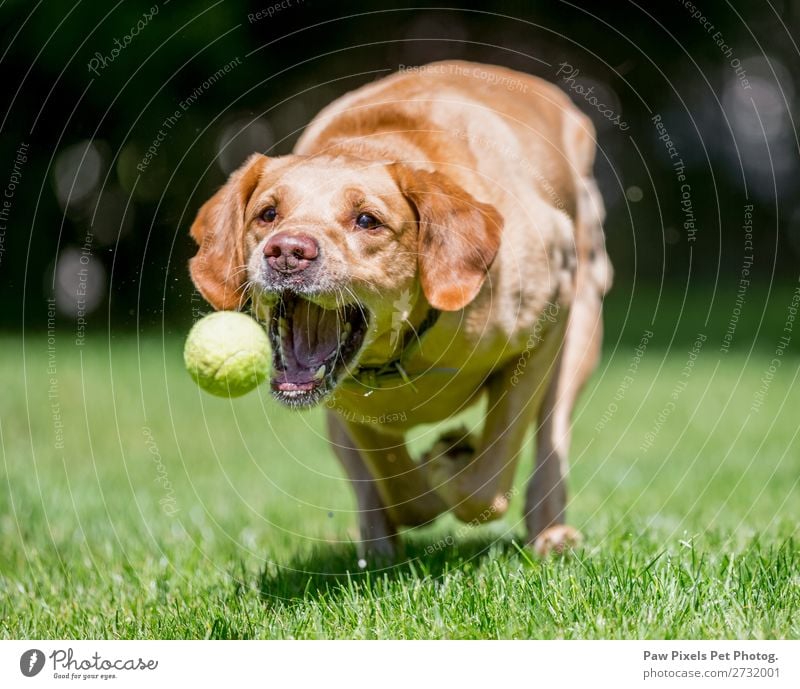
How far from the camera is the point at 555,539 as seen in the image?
15.1 ft

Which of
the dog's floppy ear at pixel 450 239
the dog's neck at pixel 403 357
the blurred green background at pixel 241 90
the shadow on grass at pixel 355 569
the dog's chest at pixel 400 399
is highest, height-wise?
the blurred green background at pixel 241 90

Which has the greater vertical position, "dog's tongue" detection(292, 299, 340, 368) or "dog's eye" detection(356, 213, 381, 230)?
"dog's eye" detection(356, 213, 381, 230)

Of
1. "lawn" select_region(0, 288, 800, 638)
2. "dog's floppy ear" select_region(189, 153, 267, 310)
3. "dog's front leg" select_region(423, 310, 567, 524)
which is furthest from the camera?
"dog's front leg" select_region(423, 310, 567, 524)

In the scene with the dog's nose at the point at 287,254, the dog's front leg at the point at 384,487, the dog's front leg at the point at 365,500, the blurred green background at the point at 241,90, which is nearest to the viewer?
the dog's nose at the point at 287,254

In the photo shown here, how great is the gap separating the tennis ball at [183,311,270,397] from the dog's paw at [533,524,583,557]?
1599 mm

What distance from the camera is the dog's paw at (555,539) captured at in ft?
14.9

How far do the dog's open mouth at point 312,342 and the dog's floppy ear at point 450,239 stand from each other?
296 mm

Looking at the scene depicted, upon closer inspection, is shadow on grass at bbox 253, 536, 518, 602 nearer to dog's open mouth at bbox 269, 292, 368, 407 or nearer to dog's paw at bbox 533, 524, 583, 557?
dog's paw at bbox 533, 524, 583, 557

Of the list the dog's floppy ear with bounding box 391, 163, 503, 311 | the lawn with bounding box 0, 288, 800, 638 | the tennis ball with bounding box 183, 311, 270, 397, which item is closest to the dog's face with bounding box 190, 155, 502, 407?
the dog's floppy ear with bounding box 391, 163, 503, 311

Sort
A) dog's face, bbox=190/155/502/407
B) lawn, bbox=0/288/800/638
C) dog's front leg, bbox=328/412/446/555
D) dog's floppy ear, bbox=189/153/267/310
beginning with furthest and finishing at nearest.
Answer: dog's front leg, bbox=328/412/446/555 < dog's floppy ear, bbox=189/153/267/310 < dog's face, bbox=190/155/502/407 < lawn, bbox=0/288/800/638

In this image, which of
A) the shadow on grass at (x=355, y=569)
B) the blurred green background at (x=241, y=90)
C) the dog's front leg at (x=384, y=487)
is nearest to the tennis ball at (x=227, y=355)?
the shadow on grass at (x=355, y=569)

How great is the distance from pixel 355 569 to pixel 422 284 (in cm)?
120

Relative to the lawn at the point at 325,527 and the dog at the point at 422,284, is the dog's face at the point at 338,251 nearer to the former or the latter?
the dog at the point at 422,284

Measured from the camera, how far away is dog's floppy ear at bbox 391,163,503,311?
387cm
